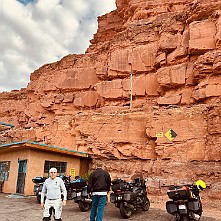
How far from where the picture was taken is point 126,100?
26.7 metres

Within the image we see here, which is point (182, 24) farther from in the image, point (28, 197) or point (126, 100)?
point (28, 197)

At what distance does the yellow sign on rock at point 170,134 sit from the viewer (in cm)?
1691

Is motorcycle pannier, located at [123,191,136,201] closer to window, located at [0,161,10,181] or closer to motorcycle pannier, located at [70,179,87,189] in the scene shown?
motorcycle pannier, located at [70,179,87,189]

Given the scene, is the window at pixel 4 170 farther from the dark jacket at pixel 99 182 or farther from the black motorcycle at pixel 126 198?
the dark jacket at pixel 99 182

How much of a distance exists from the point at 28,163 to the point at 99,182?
8550 mm

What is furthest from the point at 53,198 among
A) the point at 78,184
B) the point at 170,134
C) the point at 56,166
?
the point at 170,134

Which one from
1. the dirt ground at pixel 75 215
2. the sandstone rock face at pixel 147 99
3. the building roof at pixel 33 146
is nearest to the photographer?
the dirt ground at pixel 75 215

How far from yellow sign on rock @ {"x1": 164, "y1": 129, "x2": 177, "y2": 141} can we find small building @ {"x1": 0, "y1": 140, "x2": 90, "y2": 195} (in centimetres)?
590

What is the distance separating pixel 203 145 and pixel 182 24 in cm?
1367

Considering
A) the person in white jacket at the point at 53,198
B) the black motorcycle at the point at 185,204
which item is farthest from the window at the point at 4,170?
the black motorcycle at the point at 185,204

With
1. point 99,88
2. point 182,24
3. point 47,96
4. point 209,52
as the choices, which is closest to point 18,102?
point 47,96

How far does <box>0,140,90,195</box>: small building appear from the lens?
14852 millimetres

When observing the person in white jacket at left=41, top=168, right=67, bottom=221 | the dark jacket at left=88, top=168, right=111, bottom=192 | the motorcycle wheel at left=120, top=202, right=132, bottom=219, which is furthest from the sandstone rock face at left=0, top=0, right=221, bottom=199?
the person in white jacket at left=41, top=168, right=67, bottom=221

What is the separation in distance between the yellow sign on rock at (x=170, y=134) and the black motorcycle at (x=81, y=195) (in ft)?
26.5
